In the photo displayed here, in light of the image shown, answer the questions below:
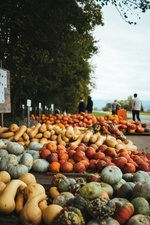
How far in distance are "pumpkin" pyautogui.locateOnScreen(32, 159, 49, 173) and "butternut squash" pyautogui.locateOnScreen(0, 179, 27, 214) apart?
1.19 metres

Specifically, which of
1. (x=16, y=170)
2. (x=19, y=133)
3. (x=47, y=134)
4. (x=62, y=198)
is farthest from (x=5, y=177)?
(x=47, y=134)

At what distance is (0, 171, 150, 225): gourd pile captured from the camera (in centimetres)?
301

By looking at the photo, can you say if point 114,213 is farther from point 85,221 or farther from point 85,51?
point 85,51

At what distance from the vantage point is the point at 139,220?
3.02 meters

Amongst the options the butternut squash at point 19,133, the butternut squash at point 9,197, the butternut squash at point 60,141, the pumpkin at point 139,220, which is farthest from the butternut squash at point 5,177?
the butternut squash at point 19,133

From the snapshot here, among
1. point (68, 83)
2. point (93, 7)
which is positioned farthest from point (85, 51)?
point (93, 7)

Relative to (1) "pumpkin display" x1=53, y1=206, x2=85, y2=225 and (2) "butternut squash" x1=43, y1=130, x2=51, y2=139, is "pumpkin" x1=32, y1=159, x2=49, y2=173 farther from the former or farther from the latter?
(2) "butternut squash" x1=43, y1=130, x2=51, y2=139

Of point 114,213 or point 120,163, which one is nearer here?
point 114,213

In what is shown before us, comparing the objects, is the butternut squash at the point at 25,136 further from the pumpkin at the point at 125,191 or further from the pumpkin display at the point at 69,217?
the pumpkin display at the point at 69,217

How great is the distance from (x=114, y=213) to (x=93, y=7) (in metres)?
20.1

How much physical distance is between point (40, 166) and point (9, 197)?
4.75 ft

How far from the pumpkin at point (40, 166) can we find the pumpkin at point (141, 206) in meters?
1.91

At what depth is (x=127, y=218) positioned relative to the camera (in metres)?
Answer: 3.12

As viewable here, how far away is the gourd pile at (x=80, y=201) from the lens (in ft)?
9.88
